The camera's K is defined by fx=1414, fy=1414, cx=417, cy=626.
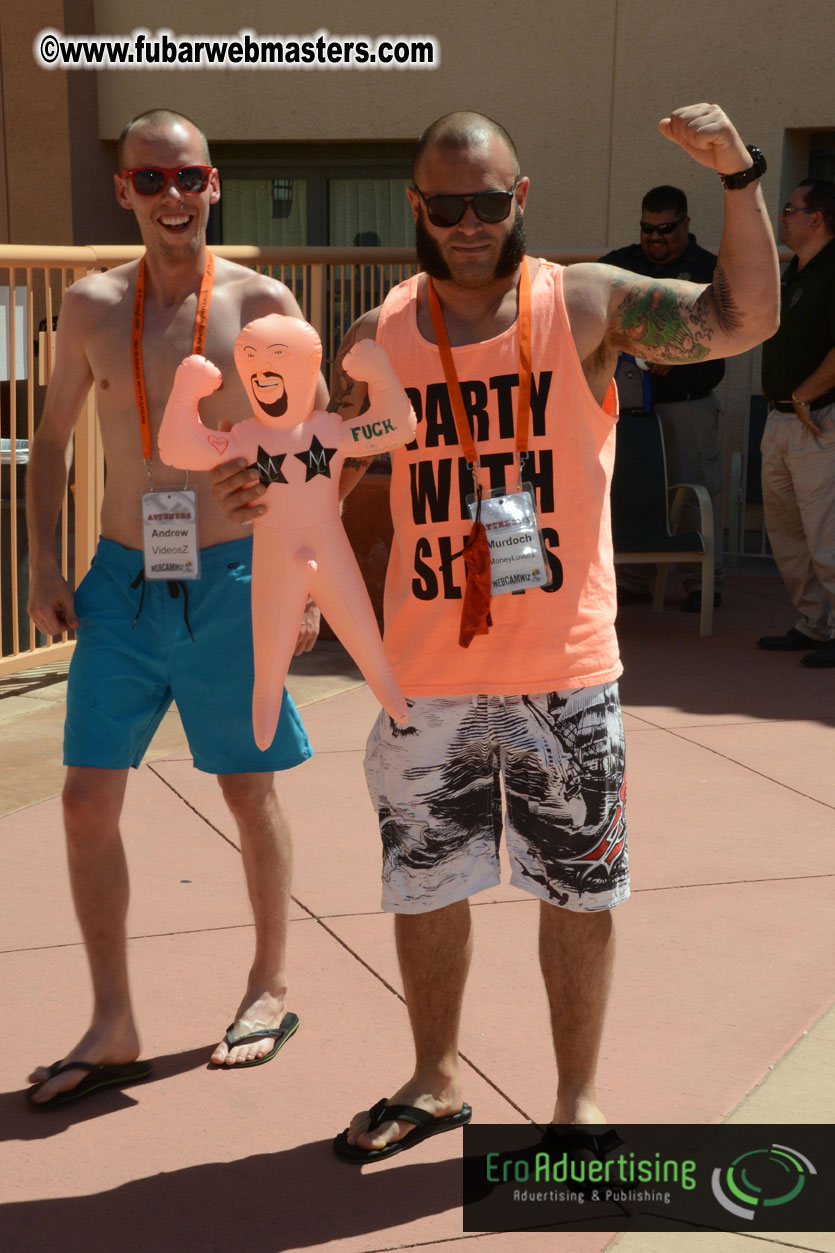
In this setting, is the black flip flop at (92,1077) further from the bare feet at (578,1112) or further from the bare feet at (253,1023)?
the bare feet at (578,1112)

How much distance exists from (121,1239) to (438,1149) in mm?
672

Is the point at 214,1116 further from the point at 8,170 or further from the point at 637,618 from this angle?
the point at 8,170

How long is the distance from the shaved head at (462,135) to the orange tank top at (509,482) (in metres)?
0.27

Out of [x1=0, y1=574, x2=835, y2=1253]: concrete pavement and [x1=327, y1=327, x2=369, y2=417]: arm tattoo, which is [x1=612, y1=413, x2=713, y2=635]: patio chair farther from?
[x1=327, y1=327, x2=369, y2=417]: arm tattoo

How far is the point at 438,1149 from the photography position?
9.71 ft

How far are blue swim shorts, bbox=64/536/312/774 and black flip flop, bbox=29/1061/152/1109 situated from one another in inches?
26.8

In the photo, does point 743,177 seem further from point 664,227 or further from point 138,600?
point 664,227

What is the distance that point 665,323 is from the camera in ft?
8.84

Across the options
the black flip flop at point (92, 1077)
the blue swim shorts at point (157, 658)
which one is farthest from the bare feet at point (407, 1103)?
the blue swim shorts at point (157, 658)

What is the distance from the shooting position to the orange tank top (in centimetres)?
269

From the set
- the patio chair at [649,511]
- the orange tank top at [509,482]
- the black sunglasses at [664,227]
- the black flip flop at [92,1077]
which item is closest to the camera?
the orange tank top at [509,482]

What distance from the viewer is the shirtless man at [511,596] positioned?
264 cm

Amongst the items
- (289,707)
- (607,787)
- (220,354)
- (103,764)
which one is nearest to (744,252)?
(607,787)
